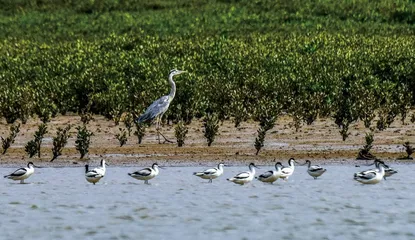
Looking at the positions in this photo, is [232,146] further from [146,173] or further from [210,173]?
[146,173]

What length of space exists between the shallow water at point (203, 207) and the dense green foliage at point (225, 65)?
429 cm

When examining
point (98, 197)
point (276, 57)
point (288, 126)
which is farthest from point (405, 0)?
point (98, 197)

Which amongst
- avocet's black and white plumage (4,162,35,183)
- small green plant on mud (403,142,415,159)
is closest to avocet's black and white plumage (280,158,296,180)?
small green plant on mud (403,142,415,159)

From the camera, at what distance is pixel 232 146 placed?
22.5 metres

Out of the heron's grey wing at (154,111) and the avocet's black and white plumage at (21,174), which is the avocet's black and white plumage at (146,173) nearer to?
the avocet's black and white plumage at (21,174)

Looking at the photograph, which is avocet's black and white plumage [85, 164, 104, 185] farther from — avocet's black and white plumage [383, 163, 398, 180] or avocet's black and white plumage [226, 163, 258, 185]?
avocet's black and white plumage [383, 163, 398, 180]

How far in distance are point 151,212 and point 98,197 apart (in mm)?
1884

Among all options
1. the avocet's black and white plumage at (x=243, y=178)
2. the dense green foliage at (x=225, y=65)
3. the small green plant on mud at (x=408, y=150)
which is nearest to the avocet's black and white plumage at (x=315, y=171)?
the avocet's black and white plumage at (x=243, y=178)

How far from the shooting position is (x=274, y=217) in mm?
15711

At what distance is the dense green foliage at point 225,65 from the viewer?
27.0 m

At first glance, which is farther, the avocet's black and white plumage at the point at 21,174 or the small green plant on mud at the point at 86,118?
the small green plant on mud at the point at 86,118

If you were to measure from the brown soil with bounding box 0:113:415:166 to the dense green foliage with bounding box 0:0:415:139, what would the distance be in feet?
1.36

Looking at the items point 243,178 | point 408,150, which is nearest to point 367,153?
point 408,150

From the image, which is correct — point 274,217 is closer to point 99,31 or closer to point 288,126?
point 288,126
